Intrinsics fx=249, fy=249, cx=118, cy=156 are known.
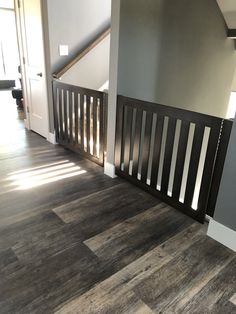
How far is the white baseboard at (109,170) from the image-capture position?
9.20 ft

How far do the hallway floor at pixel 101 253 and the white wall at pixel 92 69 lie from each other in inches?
66.6

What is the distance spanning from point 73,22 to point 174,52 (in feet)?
4.95

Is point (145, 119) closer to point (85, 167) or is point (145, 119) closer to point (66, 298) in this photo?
point (85, 167)

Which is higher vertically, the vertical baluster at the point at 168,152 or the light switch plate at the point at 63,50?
the light switch plate at the point at 63,50

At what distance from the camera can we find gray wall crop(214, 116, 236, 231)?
5.53 feet

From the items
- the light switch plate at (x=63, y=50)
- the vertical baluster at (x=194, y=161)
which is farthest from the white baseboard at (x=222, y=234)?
the light switch plate at (x=63, y=50)

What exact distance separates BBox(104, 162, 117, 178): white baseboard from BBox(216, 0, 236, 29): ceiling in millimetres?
2342

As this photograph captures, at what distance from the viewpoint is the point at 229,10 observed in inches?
120

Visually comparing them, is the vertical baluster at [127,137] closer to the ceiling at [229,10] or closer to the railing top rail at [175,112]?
the railing top rail at [175,112]

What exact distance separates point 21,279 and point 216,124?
1.64 m

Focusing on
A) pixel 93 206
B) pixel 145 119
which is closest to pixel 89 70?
pixel 145 119

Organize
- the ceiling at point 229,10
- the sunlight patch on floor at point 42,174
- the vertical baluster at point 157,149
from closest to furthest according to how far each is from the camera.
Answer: the vertical baluster at point 157,149
the sunlight patch on floor at point 42,174
the ceiling at point 229,10

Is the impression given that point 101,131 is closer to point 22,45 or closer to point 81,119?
point 81,119

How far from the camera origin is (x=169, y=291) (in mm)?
1490
